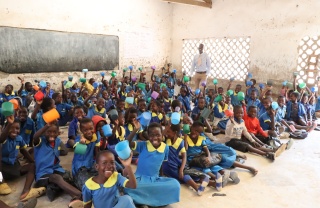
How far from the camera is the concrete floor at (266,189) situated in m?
2.27

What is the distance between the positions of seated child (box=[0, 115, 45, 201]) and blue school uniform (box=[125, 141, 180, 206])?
0.86 meters

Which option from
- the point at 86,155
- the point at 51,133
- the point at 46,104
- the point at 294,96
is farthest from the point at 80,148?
the point at 294,96

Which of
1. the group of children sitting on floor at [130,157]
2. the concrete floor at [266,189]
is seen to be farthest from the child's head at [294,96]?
the concrete floor at [266,189]

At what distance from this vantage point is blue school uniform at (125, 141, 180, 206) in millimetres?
2088

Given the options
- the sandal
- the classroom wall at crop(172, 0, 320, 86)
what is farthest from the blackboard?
the sandal

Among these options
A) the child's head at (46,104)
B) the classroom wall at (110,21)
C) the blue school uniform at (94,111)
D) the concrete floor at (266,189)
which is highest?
the classroom wall at (110,21)

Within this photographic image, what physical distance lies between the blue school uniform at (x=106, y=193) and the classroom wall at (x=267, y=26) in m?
6.09

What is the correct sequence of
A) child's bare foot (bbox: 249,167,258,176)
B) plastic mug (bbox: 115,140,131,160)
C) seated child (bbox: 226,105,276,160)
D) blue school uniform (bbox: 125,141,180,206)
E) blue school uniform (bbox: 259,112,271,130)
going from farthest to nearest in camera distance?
blue school uniform (bbox: 259,112,271,130) → seated child (bbox: 226,105,276,160) → child's bare foot (bbox: 249,167,258,176) → blue school uniform (bbox: 125,141,180,206) → plastic mug (bbox: 115,140,131,160)

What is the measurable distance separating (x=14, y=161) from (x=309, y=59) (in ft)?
20.5

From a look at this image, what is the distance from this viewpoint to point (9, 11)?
5434 mm

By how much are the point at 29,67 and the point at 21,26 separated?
2.77 feet

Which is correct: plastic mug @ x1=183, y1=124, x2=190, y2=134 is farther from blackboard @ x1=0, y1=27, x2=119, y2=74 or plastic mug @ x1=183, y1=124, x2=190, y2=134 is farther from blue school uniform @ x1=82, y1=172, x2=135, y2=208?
blackboard @ x1=0, y1=27, x2=119, y2=74

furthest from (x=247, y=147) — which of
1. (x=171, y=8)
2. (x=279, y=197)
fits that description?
(x=171, y=8)

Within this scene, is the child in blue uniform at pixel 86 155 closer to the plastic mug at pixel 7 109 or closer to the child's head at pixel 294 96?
the plastic mug at pixel 7 109
